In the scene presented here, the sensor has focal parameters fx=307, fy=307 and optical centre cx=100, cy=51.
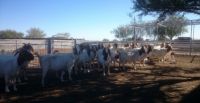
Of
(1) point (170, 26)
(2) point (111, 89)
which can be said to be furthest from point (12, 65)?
(1) point (170, 26)

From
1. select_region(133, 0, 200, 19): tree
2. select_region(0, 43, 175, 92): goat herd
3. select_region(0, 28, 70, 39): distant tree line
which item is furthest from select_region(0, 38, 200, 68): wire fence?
select_region(0, 28, 70, 39): distant tree line

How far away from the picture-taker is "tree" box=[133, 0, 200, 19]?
12805 mm

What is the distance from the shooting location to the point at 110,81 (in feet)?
43.5

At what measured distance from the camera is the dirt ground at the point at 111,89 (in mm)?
9883

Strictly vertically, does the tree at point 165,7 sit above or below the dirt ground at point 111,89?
above

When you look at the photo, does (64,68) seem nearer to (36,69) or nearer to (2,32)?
(36,69)

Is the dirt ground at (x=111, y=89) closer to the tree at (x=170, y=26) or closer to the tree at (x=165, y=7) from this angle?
the tree at (x=165, y=7)

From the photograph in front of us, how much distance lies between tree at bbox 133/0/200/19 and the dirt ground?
3.03 meters

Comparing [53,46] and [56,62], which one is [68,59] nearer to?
[56,62]

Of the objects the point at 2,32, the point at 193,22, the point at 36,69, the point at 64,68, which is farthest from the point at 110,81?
the point at 2,32

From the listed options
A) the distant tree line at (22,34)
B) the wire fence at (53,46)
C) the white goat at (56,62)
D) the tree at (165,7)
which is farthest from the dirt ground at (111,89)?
the distant tree line at (22,34)

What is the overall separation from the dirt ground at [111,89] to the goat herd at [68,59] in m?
0.54

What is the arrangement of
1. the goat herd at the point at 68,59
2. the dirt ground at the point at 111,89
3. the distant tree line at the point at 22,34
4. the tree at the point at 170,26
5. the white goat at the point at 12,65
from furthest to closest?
1. the distant tree line at the point at 22,34
2. the tree at the point at 170,26
3. the goat herd at the point at 68,59
4. the white goat at the point at 12,65
5. the dirt ground at the point at 111,89

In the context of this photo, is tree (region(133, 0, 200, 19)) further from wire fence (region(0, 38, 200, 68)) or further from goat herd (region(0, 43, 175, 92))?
wire fence (region(0, 38, 200, 68))
